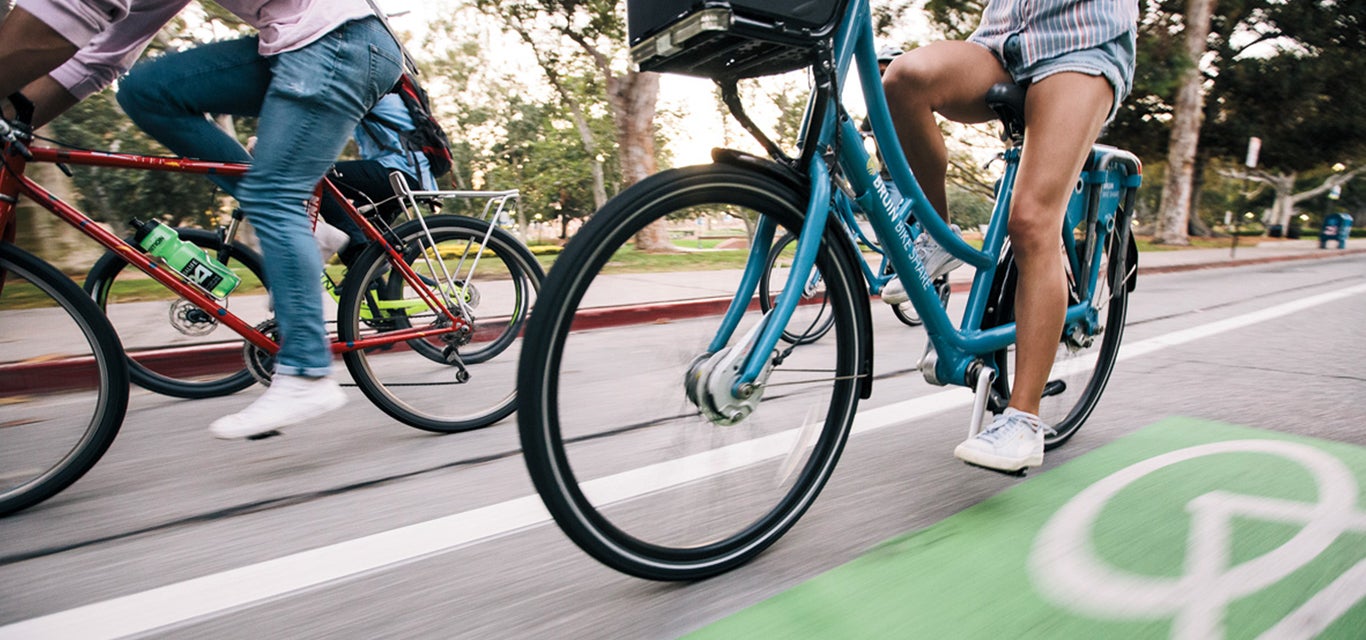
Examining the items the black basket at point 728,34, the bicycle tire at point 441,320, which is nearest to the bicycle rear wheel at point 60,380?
the bicycle tire at point 441,320

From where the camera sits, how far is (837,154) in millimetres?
1734

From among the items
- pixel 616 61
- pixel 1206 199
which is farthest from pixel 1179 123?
pixel 1206 199

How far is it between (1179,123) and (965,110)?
23.9 meters

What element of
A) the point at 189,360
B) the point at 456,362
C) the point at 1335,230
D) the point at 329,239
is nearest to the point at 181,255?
the point at 329,239

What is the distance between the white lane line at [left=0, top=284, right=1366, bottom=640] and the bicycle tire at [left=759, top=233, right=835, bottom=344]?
25 cm

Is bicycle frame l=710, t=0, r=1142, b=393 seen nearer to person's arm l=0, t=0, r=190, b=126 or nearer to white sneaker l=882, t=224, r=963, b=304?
white sneaker l=882, t=224, r=963, b=304

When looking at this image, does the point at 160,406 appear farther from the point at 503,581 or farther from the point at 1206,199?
the point at 1206,199

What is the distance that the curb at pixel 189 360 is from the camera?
2107mm

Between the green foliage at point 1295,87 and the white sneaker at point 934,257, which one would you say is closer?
the white sneaker at point 934,257

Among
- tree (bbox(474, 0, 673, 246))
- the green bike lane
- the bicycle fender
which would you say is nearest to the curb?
the bicycle fender

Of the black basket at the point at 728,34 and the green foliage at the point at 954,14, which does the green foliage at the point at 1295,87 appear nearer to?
the green foliage at the point at 954,14

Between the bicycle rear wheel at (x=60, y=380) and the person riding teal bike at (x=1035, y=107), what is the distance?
2421 mm

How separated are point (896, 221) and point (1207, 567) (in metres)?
1.07

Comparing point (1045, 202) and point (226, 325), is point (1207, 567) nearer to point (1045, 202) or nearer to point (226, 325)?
point (1045, 202)
